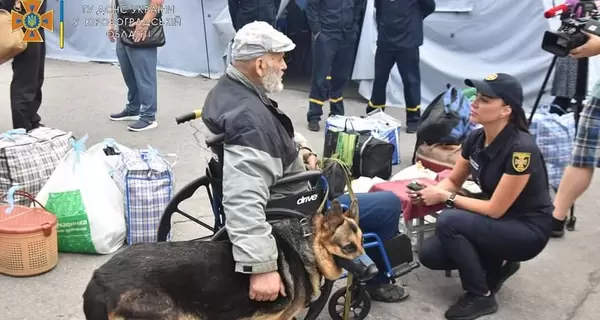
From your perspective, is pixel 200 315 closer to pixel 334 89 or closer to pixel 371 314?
pixel 371 314

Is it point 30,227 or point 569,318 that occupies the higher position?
point 30,227

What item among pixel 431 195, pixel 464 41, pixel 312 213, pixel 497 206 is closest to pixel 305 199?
pixel 312 213

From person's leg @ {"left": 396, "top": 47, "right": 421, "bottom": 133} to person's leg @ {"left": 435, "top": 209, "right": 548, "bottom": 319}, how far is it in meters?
3.26

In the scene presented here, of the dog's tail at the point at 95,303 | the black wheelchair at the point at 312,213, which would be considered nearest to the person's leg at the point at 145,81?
the black wheelchair at the point at 312,213

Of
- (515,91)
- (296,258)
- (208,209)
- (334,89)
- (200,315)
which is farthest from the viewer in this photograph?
(334,89)

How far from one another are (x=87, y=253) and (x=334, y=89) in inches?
135

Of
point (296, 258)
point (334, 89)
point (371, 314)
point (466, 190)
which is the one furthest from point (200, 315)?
point (334, 89)

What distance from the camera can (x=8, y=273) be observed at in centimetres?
324

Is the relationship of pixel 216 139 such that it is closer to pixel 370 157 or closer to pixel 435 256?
pixel 435 256

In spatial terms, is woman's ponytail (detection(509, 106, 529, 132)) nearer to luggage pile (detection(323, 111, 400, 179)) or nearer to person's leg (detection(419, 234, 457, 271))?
person's leg (detection(419, 234, 457, 271))

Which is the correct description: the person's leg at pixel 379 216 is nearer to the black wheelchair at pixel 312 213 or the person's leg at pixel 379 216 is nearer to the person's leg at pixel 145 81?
the black wheelchair at pixel 312 213

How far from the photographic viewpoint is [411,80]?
20.2 feet

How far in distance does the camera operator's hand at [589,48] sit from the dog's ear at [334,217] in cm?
192

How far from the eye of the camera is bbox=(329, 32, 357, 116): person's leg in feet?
20.3
